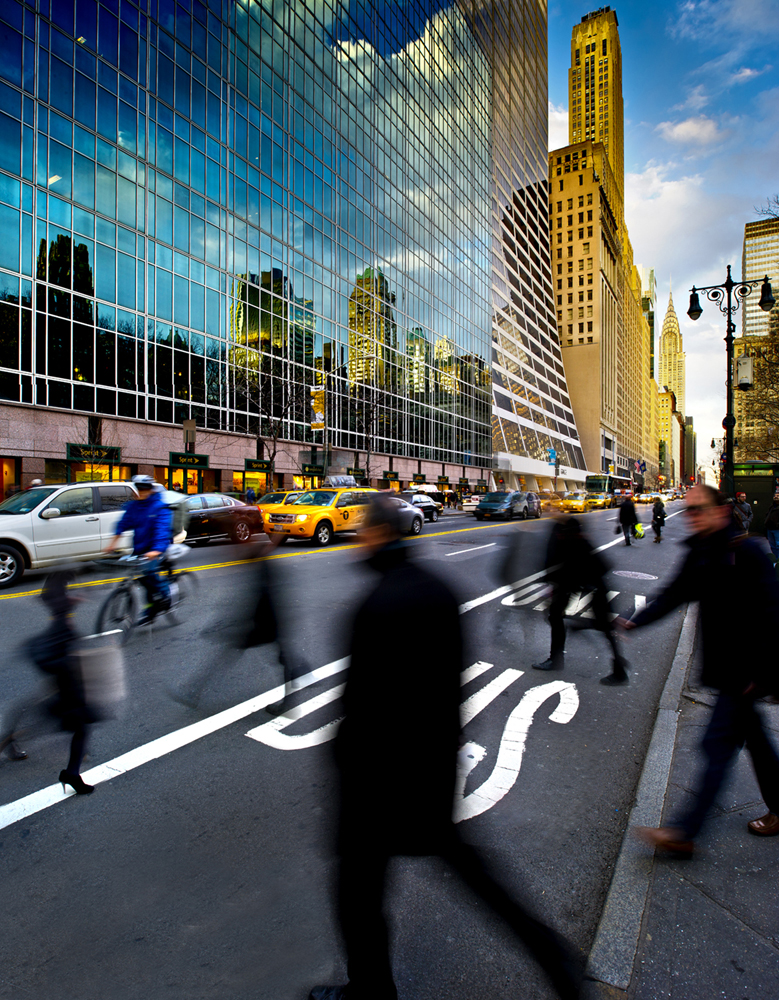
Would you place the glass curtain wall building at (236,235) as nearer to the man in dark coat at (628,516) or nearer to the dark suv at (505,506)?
the dark suv at (505,506)

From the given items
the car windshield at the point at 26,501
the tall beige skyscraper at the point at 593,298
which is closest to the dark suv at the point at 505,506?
the car windshield at the point at 26,501

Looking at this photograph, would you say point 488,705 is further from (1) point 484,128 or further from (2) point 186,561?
(1) point 484,128

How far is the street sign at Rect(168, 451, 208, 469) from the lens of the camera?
30516mm

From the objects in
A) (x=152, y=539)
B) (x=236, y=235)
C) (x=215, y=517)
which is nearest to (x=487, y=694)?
(x=152, y=539)

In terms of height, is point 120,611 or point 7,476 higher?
point 7,476

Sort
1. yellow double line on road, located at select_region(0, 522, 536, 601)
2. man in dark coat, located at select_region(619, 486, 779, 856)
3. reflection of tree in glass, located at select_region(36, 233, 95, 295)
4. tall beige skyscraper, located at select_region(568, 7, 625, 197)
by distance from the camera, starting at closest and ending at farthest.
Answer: man in dark coat, located at select_region(619, 486, 779, 856) → yellow double line on road, located at select_region(0, 522, 536, 601) → reflection of tree in glass, located at select_region(36, 233, 95, 295) → tall beige skyscraper, located at select_region(568, 7, 625, 197)

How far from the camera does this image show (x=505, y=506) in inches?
1232

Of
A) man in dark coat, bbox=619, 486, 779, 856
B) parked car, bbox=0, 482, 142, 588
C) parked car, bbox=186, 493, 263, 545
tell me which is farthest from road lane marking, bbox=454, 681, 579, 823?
parked car, bbox=186, 493, 263, 545

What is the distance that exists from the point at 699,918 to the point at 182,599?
7.39m

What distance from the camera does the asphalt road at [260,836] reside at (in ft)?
7.09

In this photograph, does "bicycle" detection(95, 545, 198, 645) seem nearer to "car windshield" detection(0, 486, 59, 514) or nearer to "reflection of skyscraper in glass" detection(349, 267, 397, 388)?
"car windshield" detection(0, 486, 59, 514)

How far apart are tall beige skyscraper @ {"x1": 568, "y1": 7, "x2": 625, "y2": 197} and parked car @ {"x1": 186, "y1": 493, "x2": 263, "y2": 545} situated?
197468mm

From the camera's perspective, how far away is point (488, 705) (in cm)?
480

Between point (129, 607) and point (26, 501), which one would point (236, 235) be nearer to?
point (26, 501)
